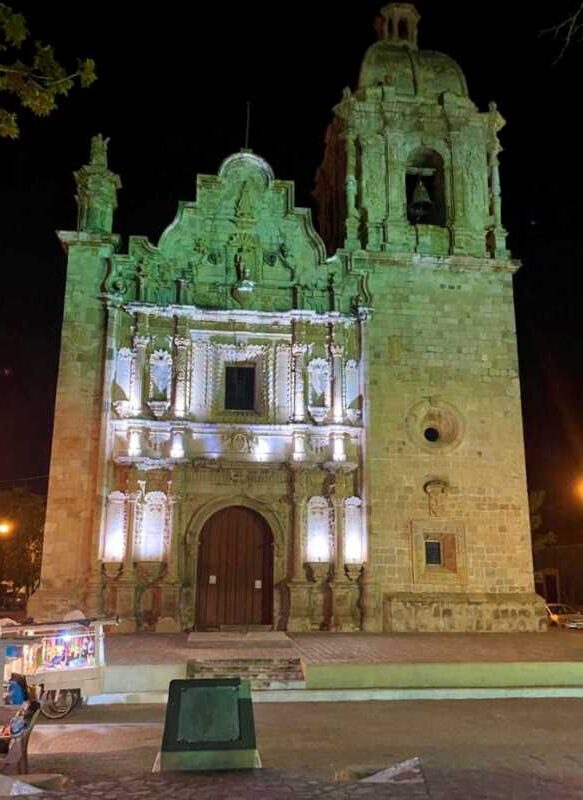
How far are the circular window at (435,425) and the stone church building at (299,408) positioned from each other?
50 millimetres

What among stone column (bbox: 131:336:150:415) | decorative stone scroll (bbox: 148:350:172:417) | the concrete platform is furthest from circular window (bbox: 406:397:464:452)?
stone column (bbox: 131:336:150:415)

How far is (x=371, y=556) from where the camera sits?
1714cm

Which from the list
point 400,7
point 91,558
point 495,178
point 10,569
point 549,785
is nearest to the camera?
point 549,785

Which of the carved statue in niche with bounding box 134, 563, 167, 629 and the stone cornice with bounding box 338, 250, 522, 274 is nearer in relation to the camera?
the carved statue in niche with bounding box 134, 563, 167, 629

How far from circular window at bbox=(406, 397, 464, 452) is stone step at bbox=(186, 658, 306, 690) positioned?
7435mm

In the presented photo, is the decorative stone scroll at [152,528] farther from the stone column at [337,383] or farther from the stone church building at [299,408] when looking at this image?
the stone column at [337,383]

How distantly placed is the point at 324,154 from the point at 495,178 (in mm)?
5896

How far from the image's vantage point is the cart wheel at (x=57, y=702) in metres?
9.84

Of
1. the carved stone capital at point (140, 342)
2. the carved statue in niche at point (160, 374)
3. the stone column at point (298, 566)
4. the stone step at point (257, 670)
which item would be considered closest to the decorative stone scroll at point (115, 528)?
the carved statue in niche at point (160, 374)

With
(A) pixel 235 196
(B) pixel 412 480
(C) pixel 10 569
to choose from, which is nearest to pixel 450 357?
(B) pixel 412 480

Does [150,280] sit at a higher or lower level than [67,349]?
higher

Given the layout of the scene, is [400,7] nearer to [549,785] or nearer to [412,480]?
[412,480]

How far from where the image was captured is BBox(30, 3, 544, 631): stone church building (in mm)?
16688

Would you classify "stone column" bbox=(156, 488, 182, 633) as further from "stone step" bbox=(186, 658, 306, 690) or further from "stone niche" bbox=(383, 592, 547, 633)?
"stone niche" bbox=(383, 592, 547, 633)
